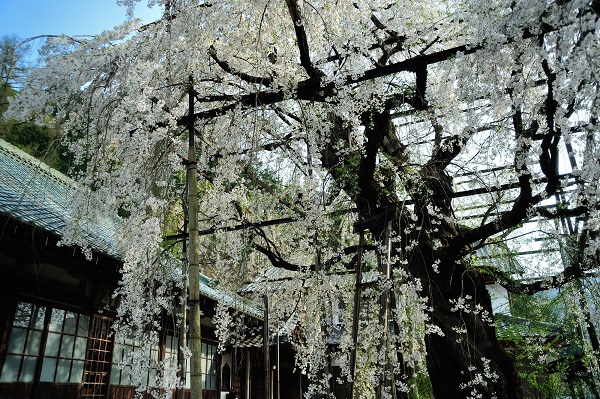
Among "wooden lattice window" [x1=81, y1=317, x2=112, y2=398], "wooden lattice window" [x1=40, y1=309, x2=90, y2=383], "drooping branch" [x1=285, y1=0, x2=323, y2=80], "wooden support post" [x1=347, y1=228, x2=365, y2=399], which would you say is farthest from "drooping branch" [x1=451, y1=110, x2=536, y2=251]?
"wooden lattice window" [x1=40, y1=309, x2=90, y2=383]

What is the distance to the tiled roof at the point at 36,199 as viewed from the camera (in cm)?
444

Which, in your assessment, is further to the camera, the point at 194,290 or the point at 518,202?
the point at 518,202

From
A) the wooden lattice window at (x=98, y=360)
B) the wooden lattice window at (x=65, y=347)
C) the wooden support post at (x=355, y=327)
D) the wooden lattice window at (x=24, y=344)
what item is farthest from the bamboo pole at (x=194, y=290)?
the wooden lattice window at (x=98, y=360)

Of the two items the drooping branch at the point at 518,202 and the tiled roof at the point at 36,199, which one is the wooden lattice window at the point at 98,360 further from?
the drooping branch at the point at 518,202

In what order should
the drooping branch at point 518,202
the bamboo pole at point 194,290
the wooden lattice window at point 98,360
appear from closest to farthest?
the bamboo pole at point 194,290 < the drooping branch at point 518,202 < the wooden lattice window at point 98,360

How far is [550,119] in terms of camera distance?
4.07 m

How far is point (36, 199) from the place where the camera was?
5359 millimetres

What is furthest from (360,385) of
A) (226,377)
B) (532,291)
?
(532,291)

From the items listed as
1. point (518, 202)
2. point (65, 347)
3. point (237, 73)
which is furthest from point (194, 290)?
point (518, 202)

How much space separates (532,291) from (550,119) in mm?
3246

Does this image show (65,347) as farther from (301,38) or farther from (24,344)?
(301,38)

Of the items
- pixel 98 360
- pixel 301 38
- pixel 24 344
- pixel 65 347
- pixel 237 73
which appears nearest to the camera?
pixel 301 38

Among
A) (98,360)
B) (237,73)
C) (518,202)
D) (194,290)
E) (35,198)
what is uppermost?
(237,73)

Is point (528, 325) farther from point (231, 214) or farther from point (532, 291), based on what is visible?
point (231, 214)
